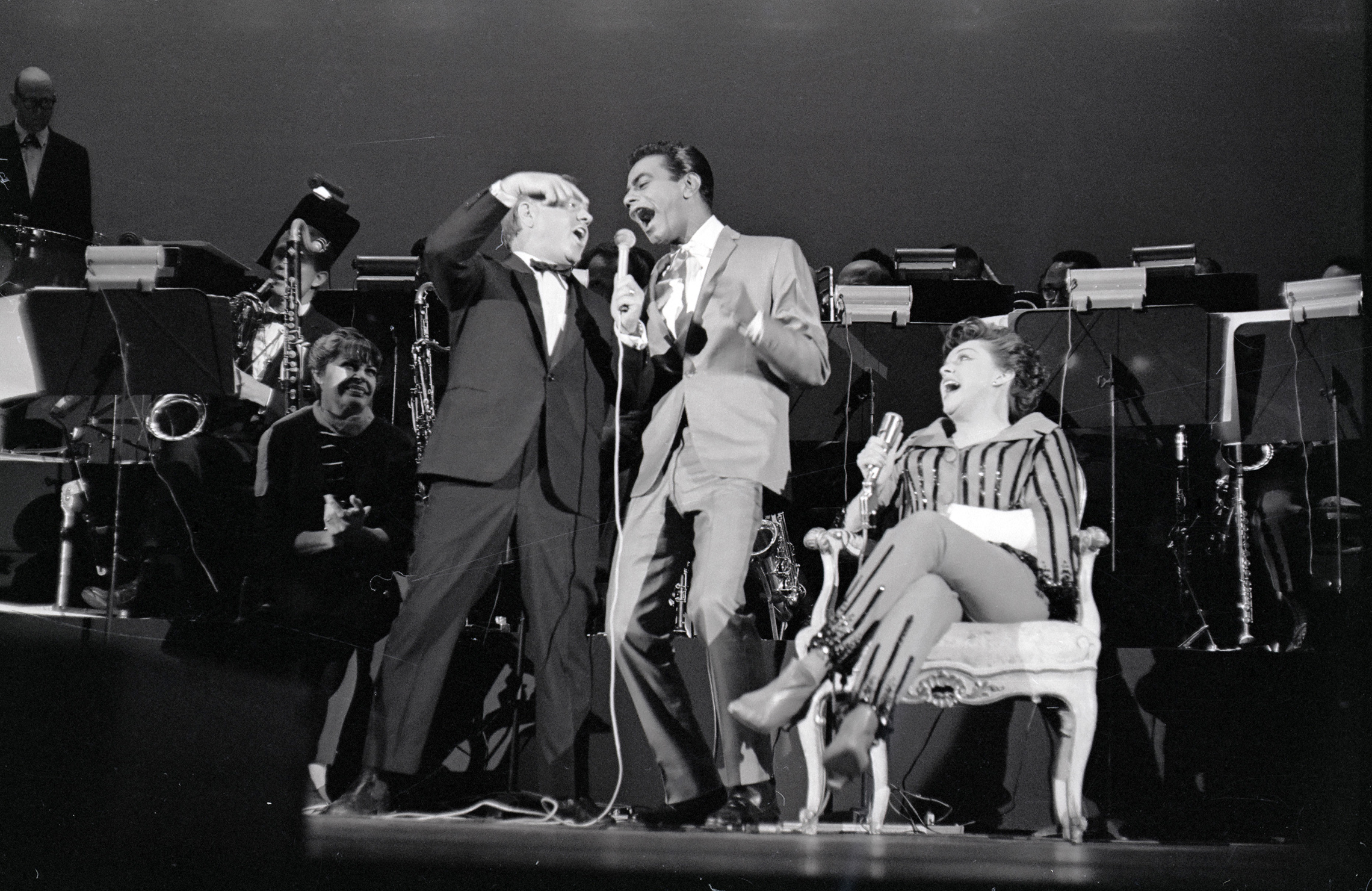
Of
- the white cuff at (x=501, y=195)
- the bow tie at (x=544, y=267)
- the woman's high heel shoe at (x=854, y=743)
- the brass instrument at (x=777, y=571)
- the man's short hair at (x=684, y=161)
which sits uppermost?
the man's short hair at (x=684, y=161)

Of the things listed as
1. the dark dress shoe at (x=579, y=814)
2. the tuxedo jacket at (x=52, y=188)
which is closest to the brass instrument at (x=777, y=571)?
the dark dress shoe at (x=579, y=814)

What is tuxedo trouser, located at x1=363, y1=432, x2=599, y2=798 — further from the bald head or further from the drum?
the bald head

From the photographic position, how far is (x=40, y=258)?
3.83 metres

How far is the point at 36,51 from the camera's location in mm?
3965

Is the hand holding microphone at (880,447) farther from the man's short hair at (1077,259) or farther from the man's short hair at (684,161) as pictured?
the man's short hair at (684,161)

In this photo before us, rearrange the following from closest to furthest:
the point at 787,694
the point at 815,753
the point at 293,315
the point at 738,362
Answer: the point at 787,694 → the point at 815,753 → the point at 738,362 → the point at 293,315

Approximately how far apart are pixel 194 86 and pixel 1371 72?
3.92 meters

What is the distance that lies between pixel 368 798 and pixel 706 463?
1387mm

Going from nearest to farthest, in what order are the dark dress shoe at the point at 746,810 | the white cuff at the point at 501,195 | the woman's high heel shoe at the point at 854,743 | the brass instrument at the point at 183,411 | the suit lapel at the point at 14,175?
the woman's high heel shoe at the point at 854,743, the dark dress shoe at the point at 746,810, the white cuff at the point at 501,195, the brass instrument at the point at 183,411, the suit lapel at the point at 14,175

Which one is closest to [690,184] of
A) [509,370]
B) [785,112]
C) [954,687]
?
[785,112]

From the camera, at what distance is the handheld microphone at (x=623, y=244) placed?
3387 millimetres

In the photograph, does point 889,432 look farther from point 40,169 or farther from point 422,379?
point 40,169

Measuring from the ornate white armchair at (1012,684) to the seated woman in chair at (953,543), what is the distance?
46mm

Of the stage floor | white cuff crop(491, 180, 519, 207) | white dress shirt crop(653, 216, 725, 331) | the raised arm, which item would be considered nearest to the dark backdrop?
white dress shirt crop(653, 216, 725, 331)
